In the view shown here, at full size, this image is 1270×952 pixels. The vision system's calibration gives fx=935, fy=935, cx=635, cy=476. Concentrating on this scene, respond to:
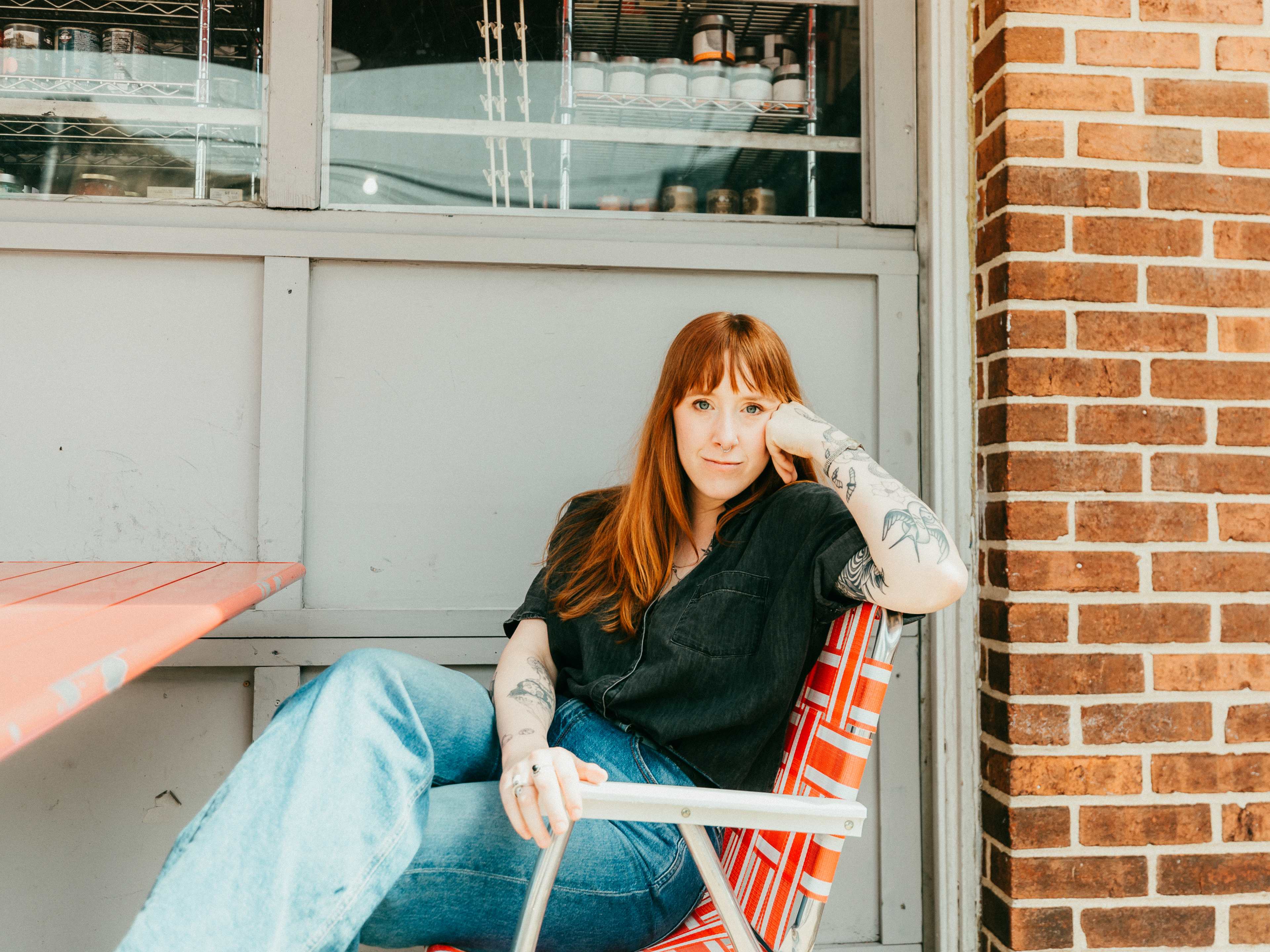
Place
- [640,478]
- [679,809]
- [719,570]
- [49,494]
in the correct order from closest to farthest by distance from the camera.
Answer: [679,809]
[719,570]
[640,478]
[49,494]

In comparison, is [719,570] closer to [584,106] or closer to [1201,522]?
[1201,522]

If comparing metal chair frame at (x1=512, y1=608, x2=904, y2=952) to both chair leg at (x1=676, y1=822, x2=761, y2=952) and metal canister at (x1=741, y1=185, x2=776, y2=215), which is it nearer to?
chair leg at (x1=676, y1=822, x2=761, y2=952)

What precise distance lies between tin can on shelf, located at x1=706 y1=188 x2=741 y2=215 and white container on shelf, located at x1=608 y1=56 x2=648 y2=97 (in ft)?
0.91

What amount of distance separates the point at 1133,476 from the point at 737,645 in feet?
2.77

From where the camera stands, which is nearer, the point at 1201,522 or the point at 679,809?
the point at 679,809

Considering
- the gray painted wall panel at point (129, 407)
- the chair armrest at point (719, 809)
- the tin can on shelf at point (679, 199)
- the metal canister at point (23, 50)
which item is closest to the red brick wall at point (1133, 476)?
the tin can on shelf at point (679, 199)

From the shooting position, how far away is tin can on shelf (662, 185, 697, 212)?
211 centimetres

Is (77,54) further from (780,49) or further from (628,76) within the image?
(780,49)

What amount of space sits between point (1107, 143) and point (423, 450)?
1.47m

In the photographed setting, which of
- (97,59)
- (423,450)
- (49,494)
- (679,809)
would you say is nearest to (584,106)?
(423,450)

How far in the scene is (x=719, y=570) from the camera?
1.56m

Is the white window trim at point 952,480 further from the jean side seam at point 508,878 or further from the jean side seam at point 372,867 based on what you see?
the jean side seam at point 372,867

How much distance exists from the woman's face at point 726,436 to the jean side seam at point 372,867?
691mm

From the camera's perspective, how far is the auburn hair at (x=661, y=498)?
1.58m
